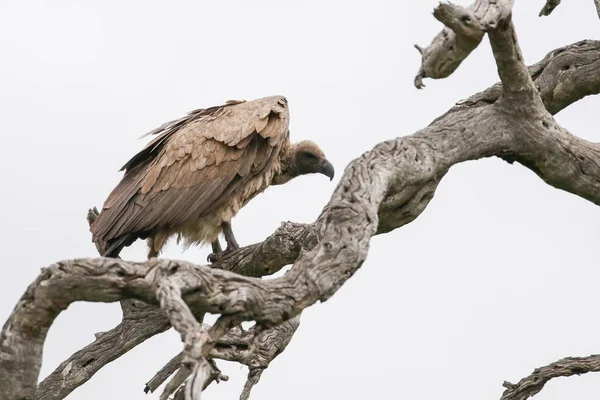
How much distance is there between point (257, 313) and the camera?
429cm

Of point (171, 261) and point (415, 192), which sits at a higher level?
point (415, 192)

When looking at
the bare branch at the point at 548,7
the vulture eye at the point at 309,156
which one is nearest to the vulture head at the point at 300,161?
the vulture eye at the point at 309,156

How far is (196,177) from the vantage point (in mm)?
8461

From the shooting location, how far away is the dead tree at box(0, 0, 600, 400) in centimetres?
411

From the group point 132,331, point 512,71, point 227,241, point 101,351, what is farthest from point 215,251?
point 512,71

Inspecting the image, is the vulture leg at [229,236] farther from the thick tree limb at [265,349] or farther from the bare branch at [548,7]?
the bare branch at [548,7]

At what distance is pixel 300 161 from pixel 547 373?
12.5 ft

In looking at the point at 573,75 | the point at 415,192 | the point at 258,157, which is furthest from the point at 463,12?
the point at 258,157

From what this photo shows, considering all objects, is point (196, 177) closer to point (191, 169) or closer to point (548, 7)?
point (191, 169)

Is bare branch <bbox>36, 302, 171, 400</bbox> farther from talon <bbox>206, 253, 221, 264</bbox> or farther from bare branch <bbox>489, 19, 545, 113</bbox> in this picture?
bare branch <bbox>489, 19, 545, 113</bbox>

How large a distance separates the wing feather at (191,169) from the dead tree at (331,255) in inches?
36.6

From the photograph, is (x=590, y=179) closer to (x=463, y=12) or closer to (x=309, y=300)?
(x=463, y=12)

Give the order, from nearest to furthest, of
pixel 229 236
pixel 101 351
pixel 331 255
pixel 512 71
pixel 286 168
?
pixel 331 255 → pixel 512 71 → pixel 101 351 → pixel 229 236 → pixel 286 168

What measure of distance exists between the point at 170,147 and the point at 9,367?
4.33 metres
